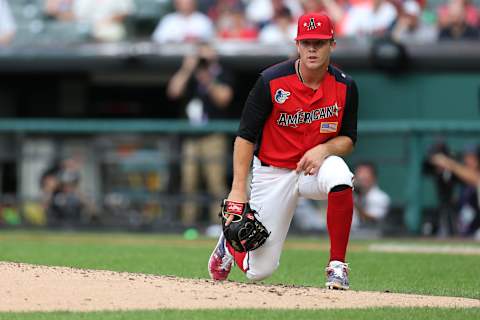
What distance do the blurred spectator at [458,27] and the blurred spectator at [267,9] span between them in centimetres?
Answer: 212

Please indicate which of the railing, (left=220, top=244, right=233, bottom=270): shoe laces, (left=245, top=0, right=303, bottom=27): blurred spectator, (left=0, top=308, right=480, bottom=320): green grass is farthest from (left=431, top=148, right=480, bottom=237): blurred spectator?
(left=0, top=308, right=480, bottom=320): green grass

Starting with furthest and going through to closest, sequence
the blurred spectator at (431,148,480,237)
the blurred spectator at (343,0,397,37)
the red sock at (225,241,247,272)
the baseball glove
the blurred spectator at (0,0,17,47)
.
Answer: the blurred spectator at (0,0,17,47) < the blurred spectator at (343,0,397,37) < the blurred spectator at (431,148,480,237) < the red sock at (225,241,247,272) < the baseball glove

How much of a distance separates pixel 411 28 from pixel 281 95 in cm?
834

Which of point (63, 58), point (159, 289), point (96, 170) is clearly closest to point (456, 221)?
point (96, 170)

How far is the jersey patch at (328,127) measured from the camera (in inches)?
261

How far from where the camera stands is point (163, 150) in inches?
566

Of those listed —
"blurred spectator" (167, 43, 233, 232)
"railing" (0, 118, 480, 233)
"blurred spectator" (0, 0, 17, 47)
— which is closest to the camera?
"railing" (0, 118, 480, 233)

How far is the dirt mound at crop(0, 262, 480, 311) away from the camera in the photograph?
18.2ft

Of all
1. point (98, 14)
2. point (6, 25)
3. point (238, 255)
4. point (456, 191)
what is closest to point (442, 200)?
point (456, 191)

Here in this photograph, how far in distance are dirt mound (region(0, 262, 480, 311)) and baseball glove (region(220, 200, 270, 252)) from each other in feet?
1.18

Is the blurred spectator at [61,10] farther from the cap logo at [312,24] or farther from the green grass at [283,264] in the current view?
the cap logo at [312,24]

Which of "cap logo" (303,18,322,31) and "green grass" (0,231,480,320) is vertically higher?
"cap logo" (303,18,322,31)

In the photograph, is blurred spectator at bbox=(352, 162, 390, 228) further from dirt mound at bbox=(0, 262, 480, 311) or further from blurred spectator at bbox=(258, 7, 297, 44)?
dirt mound at bbox=(0, 262, 480, 311)

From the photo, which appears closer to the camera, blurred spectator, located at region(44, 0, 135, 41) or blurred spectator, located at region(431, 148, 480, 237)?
blurred spectator, located at region(431, 148, 480, 237)
